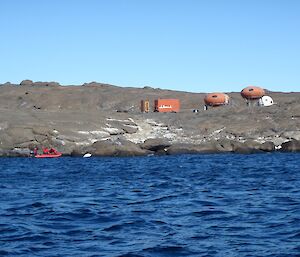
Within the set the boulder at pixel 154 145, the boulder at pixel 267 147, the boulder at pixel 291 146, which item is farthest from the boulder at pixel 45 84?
the boulder at pixel 291 146

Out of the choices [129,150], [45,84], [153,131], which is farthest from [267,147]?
[45,84]

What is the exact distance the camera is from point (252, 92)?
99625 mm

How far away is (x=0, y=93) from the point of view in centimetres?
13300

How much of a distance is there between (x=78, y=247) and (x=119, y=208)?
250 inches

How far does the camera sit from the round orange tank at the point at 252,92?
9962cm

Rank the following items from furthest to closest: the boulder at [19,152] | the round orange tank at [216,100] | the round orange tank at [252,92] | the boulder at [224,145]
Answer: the round orange tank at [252,92] → the round orange tank at [216,100] → the boulder at [19,152] → the boulder at [224,145]

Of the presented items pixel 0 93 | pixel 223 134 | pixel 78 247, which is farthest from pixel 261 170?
pixel 0 93

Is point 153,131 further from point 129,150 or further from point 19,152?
point 19,152

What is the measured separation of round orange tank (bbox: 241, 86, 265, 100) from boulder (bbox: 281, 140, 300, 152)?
32.4 metres

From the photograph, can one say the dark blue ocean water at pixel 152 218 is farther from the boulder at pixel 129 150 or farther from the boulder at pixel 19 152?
the boulder at pixel 19 152

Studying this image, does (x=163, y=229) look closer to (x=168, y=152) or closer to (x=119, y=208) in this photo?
(x=119, y=208)

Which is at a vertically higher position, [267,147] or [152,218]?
[267,147]

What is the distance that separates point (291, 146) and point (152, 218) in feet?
170

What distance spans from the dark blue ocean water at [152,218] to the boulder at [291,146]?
37448 millimetres
